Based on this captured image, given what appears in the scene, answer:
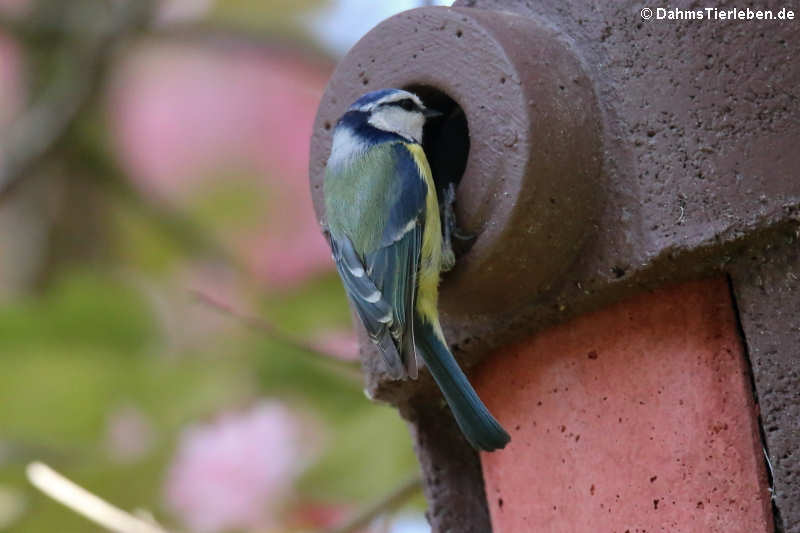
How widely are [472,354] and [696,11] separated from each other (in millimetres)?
478

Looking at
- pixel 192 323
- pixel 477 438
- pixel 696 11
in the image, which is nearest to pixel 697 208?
pixel 696 11

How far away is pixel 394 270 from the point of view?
1.47m

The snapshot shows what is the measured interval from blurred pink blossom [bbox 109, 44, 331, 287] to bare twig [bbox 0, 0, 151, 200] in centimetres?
14

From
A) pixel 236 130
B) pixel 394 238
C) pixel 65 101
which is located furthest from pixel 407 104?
pixel 236 130

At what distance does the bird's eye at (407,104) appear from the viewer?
150cm

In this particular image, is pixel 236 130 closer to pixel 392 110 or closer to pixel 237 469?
pixel 237 469

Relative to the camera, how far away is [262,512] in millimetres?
2158

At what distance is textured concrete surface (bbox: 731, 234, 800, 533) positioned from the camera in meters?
1.26

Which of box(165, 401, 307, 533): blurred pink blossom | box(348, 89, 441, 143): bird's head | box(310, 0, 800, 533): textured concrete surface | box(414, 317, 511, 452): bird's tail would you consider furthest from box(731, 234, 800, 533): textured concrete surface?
box(165, 401, 307, 533): blurred pink blossom

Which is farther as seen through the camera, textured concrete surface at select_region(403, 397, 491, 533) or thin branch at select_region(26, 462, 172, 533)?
thin branch at select_region(26, 462, 172, 533)

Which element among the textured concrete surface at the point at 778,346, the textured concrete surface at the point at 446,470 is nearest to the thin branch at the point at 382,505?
the textured concrete surface at the point at 446,470

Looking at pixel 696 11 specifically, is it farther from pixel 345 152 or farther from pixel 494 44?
pixel 345 152

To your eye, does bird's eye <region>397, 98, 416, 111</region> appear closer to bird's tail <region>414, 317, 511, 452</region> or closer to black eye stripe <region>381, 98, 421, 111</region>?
black eye stripe <region>381, 98, 421, 111</region>

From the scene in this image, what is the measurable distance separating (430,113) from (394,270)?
0.73 ft
